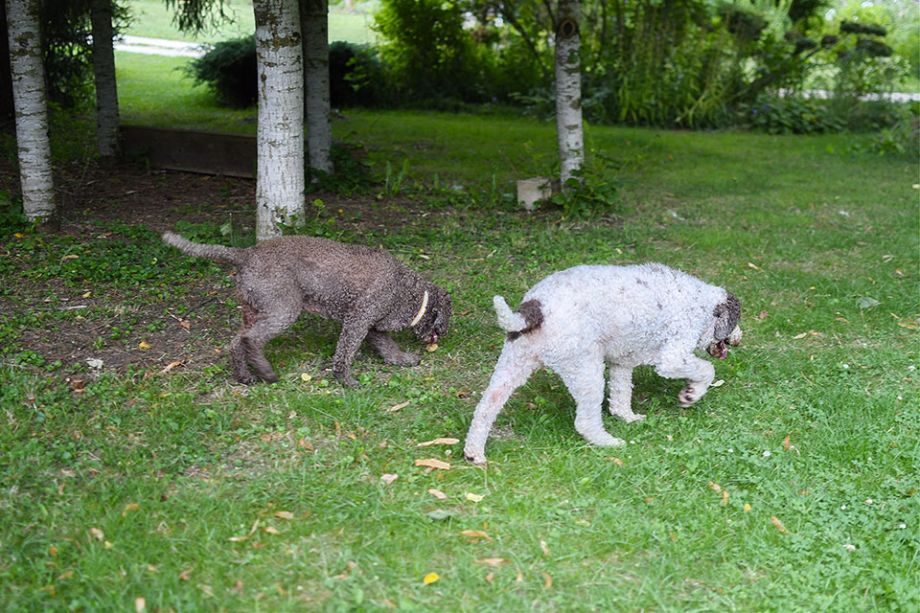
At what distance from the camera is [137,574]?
4.09 m

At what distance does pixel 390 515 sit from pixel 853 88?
1529 cm

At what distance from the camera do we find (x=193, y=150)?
11688 millimetres

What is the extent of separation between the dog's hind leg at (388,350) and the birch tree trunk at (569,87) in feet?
14.4

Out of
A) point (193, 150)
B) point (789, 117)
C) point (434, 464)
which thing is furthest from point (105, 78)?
point (789, 117)

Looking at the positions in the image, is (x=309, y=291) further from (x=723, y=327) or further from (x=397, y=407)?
(x=723, y=327)

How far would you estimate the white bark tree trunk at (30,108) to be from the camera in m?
8.29

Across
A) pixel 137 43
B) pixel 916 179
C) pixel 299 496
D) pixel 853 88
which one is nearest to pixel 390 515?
pixel 299 496

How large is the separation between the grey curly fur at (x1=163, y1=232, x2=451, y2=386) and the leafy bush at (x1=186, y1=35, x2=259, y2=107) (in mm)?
11970

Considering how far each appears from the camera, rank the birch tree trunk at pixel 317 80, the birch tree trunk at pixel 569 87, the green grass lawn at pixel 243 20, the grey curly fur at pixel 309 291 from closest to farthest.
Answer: the grey curly fur at pixel 309 291
the birch tree trunk at pixel 569 87
the birch tree trunk at pixel 317 80
the green grass lawn at pixel 243 20

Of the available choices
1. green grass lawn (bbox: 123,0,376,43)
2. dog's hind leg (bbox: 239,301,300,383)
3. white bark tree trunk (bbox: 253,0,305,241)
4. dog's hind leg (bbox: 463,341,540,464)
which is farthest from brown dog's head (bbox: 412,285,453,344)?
green grass lawn (bbox: 123,0,376,43)

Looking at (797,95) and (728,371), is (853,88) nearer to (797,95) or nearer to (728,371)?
(797,95)

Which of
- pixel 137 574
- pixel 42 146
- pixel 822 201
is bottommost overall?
pixel 137 574

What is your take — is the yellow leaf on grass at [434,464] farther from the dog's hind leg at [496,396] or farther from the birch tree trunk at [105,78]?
the birch tree trunk at [105,78]

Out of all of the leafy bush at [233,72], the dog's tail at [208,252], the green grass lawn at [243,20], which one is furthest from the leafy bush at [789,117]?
the dog's tail at [208,252]
